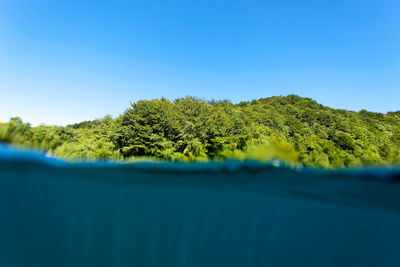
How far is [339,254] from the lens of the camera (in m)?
9.45

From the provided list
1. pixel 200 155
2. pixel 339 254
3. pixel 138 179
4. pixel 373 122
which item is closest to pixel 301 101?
pixel 373 122

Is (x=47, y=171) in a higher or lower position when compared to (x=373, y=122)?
lower

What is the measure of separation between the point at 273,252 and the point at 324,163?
17.0 feet

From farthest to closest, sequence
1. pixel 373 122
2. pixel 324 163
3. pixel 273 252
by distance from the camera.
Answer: pixel 373 122 → pixel 273 252 → pixel 324 163

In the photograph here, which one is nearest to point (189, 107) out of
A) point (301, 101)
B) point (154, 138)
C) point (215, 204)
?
point (154, 138)

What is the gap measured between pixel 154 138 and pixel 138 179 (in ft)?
44.7

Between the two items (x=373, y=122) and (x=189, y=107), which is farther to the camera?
(x=373, y=122)

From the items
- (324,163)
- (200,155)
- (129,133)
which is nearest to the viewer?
(324,163)

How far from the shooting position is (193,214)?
984 centimetres

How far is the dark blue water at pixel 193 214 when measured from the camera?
7535 millimetres

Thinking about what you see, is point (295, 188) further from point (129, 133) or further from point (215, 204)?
point (129, 133)

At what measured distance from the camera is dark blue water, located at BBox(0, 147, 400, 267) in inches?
297

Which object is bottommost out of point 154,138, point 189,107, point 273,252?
point 273,252

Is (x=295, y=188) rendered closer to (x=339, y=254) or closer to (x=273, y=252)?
(x=273, y=252)
